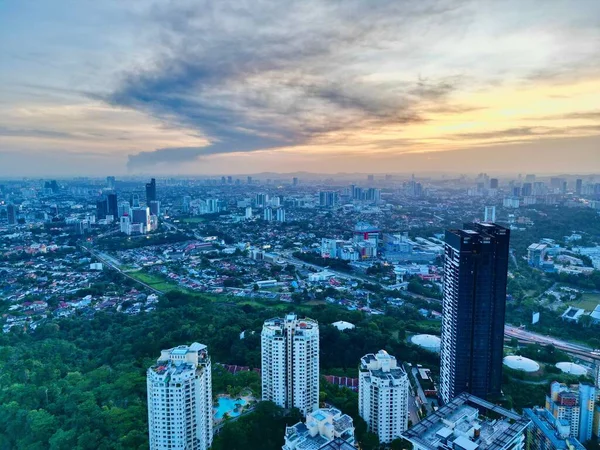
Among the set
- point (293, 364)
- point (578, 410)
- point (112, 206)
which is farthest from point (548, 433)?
point (112, 206)

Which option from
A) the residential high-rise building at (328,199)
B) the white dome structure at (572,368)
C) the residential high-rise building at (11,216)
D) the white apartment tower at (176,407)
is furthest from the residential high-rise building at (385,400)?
the residential high-rise building at (328,199)

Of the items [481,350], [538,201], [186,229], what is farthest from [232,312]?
[538,201]

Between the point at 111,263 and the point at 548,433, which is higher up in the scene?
the point at 548,433

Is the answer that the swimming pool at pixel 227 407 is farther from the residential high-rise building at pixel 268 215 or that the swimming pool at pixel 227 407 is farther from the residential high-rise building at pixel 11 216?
the residential high-rise building at pixel 11 216

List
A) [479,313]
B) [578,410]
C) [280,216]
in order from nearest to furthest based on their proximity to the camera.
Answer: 1. [578,410]
2. [479,313]
3. [280,216]

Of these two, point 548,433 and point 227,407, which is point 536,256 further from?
point 227,407

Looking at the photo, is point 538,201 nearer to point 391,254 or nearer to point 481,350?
point 391,254
